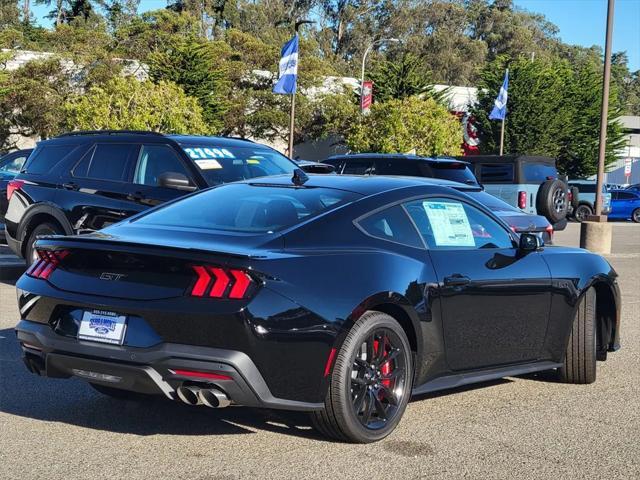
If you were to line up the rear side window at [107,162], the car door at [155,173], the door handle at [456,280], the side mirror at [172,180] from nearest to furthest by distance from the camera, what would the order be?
the door handle at [456,280], the side mirror at [172,180], the car door at [155,173], the rear side window at [107,162]

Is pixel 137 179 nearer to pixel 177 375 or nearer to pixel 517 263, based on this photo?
pixel 517 263

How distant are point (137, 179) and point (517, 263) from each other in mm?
5727

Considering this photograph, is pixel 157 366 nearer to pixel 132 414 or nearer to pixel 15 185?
pixel 132 414

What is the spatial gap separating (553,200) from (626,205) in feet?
79.4

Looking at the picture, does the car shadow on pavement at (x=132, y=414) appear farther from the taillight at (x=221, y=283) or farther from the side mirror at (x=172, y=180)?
the side mirror at (x=172, y=180)

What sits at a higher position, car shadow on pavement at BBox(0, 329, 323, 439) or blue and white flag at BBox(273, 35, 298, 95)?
blue and white flag at BBox(273, 35, 298, 95)

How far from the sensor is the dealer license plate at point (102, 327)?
4520 mm

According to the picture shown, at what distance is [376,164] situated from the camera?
14.4 m

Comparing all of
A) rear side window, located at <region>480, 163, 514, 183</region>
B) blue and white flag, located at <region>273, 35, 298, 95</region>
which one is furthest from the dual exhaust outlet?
blue and white flag, located at <region>273, 35, 298, 95</region>

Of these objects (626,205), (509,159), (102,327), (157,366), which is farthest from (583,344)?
(626,205)

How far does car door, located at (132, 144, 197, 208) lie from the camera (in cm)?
1009

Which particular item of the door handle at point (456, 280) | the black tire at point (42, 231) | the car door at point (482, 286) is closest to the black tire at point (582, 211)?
the black tire at point (42, 231)

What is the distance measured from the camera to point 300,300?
4500 millimetres

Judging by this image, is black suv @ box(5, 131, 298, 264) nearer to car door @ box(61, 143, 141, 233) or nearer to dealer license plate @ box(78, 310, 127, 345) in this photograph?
car door @ box(61, 143, 141, 233)
